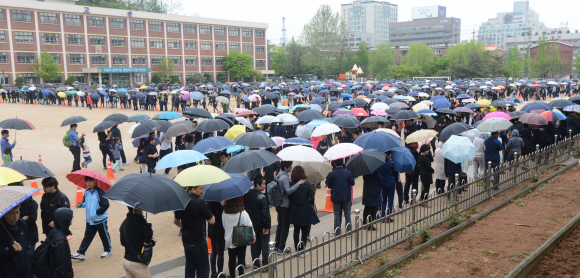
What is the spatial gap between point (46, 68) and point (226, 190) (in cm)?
6143

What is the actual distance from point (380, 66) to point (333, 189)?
81.2 meters

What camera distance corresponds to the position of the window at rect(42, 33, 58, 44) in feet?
201

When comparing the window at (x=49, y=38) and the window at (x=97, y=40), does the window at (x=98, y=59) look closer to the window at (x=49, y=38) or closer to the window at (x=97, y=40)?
the window at (x=97, y=40)

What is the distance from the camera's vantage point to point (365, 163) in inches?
308

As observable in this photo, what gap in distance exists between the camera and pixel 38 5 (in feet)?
197

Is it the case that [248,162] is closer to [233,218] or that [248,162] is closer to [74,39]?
[233,218]

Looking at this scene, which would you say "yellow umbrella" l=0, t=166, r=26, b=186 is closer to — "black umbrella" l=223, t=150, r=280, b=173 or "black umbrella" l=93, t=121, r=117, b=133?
"black umbrella" l=223, t=150, r=280, b=173

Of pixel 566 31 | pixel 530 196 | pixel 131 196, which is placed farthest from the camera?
pixel 566 31

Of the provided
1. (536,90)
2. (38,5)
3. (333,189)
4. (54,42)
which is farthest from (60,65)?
(333,189)

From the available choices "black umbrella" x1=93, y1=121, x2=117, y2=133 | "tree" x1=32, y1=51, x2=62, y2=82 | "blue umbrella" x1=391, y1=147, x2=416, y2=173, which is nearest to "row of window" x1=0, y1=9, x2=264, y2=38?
"tree" x1=32, y1=51, x2=62, y2=82

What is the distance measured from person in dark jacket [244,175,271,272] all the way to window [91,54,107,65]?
219 feet

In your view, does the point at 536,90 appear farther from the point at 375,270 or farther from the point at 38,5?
the point at 38,5

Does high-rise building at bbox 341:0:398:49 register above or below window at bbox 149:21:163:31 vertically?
above

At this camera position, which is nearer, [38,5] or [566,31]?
[38,5]
